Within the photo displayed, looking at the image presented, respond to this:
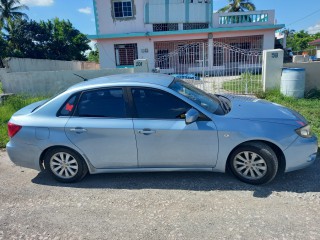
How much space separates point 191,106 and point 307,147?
1584mm

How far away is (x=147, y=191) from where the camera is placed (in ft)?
11.2

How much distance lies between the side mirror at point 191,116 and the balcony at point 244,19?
710 inches

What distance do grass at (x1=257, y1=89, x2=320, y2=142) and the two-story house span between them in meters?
11.2

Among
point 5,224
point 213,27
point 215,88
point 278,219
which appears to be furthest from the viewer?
point 213,27

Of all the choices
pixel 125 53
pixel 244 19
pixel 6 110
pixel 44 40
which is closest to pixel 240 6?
pixel 244 19

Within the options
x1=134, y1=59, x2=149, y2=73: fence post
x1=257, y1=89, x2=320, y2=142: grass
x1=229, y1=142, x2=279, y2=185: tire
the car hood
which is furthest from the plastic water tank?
x1=229, y1=142, x2=279, y2=185: tire

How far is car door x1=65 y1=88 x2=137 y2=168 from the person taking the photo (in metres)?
3.40

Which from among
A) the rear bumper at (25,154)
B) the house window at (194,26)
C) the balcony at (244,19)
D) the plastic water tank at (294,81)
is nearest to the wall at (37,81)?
the rear bumper at (25,154)

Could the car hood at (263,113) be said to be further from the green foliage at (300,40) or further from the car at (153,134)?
the green foliage at (300,40)

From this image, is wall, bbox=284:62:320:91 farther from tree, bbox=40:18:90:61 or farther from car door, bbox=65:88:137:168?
tree, bbox=40:18:90:61

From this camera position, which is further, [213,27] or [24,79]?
[213,27]

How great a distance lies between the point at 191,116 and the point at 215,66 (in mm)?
15027

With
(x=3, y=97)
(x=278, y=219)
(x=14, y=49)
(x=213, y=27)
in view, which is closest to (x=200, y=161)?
(x=278, y=219)

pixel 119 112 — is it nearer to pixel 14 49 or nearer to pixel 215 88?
pixel 215 88
